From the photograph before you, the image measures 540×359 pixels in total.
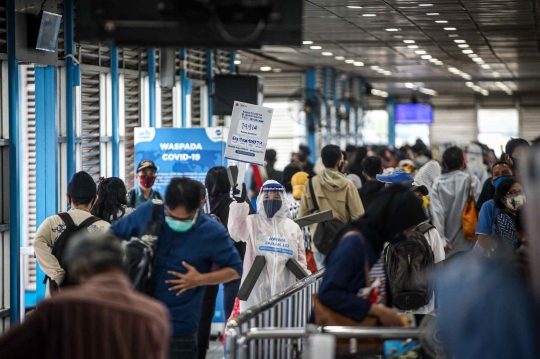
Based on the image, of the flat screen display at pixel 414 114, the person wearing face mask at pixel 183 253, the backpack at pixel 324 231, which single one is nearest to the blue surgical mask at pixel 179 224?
the person wearing face mask at pixel 183 253

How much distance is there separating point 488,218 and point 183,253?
9.66 feet

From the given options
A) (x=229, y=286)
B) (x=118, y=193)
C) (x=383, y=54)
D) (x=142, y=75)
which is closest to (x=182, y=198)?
(x=118, y=193)

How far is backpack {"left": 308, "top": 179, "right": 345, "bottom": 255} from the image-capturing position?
9164mm

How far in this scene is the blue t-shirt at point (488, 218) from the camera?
719cm

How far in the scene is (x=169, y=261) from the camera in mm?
5113

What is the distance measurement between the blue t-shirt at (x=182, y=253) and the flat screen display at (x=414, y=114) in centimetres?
3385

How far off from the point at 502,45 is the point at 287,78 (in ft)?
28.0

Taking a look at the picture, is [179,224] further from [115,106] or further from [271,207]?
[115,106]

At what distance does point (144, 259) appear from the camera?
4969 mm

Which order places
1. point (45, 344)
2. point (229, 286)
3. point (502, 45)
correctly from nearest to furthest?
point (45, 344) < point (229, 286) < point (502, 45)

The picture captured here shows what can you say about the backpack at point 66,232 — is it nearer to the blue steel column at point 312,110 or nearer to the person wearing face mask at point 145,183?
the person wearing face mask at point 145,183

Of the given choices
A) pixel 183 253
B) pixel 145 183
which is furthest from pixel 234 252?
pixel 145 183

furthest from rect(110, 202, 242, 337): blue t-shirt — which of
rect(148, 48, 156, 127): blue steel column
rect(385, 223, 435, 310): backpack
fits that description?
rect(148, 48, 156, 127): blue steel column

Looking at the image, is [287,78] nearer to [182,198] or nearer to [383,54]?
[383,54]
